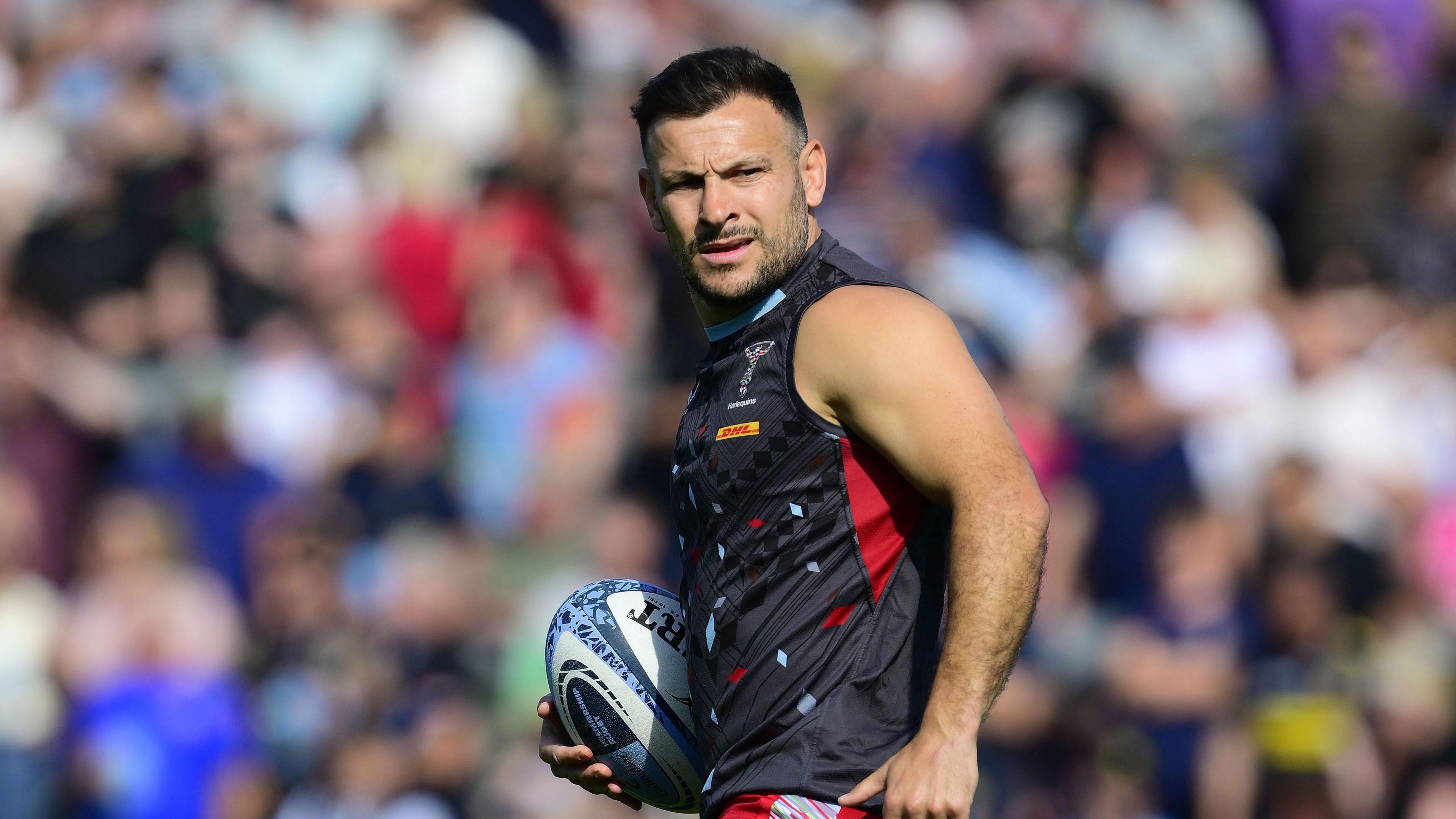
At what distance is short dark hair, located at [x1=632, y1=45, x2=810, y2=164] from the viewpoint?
376 centimetres

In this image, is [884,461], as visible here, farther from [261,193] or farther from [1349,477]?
[261,193]

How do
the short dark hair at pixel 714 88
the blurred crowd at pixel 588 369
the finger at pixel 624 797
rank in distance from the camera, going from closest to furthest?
the short dark hair at pixel 714 88, the finger at pixel 624 797, the blurred crowd at pixel 588 369

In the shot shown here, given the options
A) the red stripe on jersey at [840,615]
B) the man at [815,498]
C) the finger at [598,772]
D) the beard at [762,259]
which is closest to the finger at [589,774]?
the finger at [598,772]

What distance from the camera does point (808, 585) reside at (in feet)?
11.6

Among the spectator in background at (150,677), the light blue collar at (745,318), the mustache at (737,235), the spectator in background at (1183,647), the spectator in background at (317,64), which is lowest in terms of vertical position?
the spectator in background at (1183,647)

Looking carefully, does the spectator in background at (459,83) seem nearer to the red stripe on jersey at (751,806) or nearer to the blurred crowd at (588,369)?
the blurred crowd at (588,369)

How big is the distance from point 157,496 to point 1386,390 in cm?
632

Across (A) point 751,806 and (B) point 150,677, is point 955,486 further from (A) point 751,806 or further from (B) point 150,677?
(B) point 150,677

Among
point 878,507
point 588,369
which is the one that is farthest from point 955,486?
point 588,369

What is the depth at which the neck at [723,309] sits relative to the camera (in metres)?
3.78

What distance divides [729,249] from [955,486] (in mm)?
750

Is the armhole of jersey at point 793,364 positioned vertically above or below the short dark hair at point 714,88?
below

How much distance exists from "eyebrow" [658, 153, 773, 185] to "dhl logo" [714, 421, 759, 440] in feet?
1.75

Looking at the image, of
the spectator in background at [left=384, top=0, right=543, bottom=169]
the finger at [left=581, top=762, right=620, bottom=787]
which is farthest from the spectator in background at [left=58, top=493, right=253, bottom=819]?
the finger at [left=581, top=762, right=620, bottom=787]
